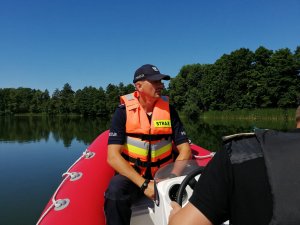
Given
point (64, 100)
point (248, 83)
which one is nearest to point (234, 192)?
point (248, 83)

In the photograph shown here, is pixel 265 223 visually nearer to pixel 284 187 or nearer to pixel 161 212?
pixel 284 187

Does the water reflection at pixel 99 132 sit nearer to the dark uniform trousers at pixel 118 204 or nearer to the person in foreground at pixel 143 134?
the person in foreground at pixel 143 134

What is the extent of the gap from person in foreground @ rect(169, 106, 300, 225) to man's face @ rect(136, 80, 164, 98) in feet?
5.37

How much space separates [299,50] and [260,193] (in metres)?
36.5

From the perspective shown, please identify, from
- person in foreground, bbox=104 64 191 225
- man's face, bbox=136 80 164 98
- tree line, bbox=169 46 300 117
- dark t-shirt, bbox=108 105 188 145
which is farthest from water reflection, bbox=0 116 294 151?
tree line, bbox=169 46 300 117

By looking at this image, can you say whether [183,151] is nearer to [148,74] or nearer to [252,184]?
[148,74]

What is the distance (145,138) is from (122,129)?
0.21 meters

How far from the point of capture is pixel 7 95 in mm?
75250

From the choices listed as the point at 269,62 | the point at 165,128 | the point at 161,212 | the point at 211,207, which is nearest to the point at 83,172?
the point at 165,128

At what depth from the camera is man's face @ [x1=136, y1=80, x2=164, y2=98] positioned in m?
2.49

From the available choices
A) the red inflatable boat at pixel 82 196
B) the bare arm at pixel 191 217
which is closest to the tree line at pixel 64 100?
the red inflatable boat at pixel 82 196

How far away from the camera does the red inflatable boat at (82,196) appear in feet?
6.88

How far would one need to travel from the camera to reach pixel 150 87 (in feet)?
8.21

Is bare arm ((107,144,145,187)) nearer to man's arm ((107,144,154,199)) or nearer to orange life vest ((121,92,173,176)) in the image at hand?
man's arm ((107,144,154,199))
